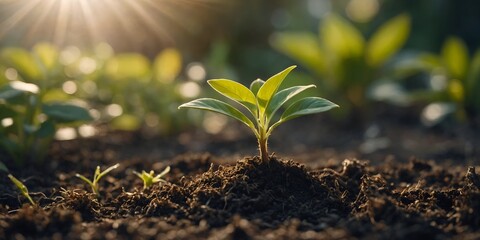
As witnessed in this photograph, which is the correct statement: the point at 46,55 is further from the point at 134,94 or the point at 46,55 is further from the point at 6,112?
the point at 6,112

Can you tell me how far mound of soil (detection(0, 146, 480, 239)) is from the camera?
68.4 inches

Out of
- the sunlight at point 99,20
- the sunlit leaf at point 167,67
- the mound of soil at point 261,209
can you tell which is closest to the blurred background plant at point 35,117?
the mound of soil at point 261,209

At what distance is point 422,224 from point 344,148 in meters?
2.22

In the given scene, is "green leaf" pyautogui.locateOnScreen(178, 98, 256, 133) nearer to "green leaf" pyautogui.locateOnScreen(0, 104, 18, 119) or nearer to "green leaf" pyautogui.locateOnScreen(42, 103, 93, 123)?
"green leaf" pyautogui.locateOnScreen(42, 103, 93, 123)

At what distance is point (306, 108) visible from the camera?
2066 millimetres

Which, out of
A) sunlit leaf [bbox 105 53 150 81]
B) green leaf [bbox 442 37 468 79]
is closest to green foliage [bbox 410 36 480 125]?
Result: green leaf [bbox 442 37 468 79]

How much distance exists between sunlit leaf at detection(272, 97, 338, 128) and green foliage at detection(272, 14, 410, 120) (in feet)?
8.47

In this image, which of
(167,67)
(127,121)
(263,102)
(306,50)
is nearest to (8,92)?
(263,102)

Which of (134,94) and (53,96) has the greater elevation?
(134,94)

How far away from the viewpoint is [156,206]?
78.5 inches

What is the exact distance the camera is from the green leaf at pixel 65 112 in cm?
277

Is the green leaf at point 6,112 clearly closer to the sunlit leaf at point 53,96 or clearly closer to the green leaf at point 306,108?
the sunlit leaf at point 53,96

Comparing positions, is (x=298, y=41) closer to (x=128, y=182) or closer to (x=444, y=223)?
(x=128, y=182)

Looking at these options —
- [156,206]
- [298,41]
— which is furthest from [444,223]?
[298,41]
